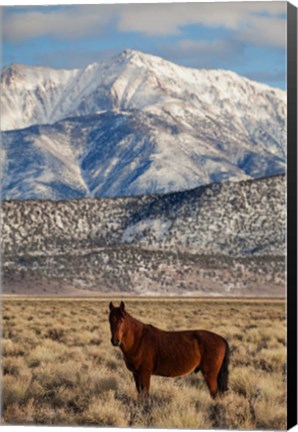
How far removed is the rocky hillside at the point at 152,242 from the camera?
44938mm

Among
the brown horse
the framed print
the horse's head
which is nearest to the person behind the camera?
the horse's head

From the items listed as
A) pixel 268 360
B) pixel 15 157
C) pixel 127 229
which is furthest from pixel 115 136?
pixel 268 360

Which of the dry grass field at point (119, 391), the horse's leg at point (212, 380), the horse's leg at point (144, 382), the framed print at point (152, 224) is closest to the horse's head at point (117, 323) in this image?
the framed print at point (152, 224)

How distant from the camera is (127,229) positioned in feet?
182

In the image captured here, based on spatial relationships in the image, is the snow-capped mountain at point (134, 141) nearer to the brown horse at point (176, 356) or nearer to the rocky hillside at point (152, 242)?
the rocky hillside at point (152, 242)

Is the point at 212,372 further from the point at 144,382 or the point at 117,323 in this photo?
the point at 117,323

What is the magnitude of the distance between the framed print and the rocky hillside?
0.41 ft

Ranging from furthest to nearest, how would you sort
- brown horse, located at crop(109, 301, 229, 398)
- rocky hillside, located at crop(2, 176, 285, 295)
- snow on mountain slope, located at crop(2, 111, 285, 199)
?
snow on mountain slope, located at crop(2, 111, 285, 199)
rocky hillside, located at crop(2, 176, 285, 295)
brown horse, located at crop(109, 301, 229, 398)

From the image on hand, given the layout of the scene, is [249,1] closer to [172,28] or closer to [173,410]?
[172,28]

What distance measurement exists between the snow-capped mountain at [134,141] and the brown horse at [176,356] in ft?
71.5

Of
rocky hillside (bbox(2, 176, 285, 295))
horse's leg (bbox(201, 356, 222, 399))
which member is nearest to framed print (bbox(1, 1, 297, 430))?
horse's leg (bbox(201, 356, 222, 399))

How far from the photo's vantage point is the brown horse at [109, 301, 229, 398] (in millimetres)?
13242

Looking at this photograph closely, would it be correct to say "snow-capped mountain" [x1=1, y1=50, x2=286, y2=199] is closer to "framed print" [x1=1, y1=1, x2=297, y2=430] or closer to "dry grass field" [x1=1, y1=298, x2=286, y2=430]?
"framed print" [x1=1, y1=1, x2=297, y2=430]

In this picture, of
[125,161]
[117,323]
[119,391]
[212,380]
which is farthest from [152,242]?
[117,323]
